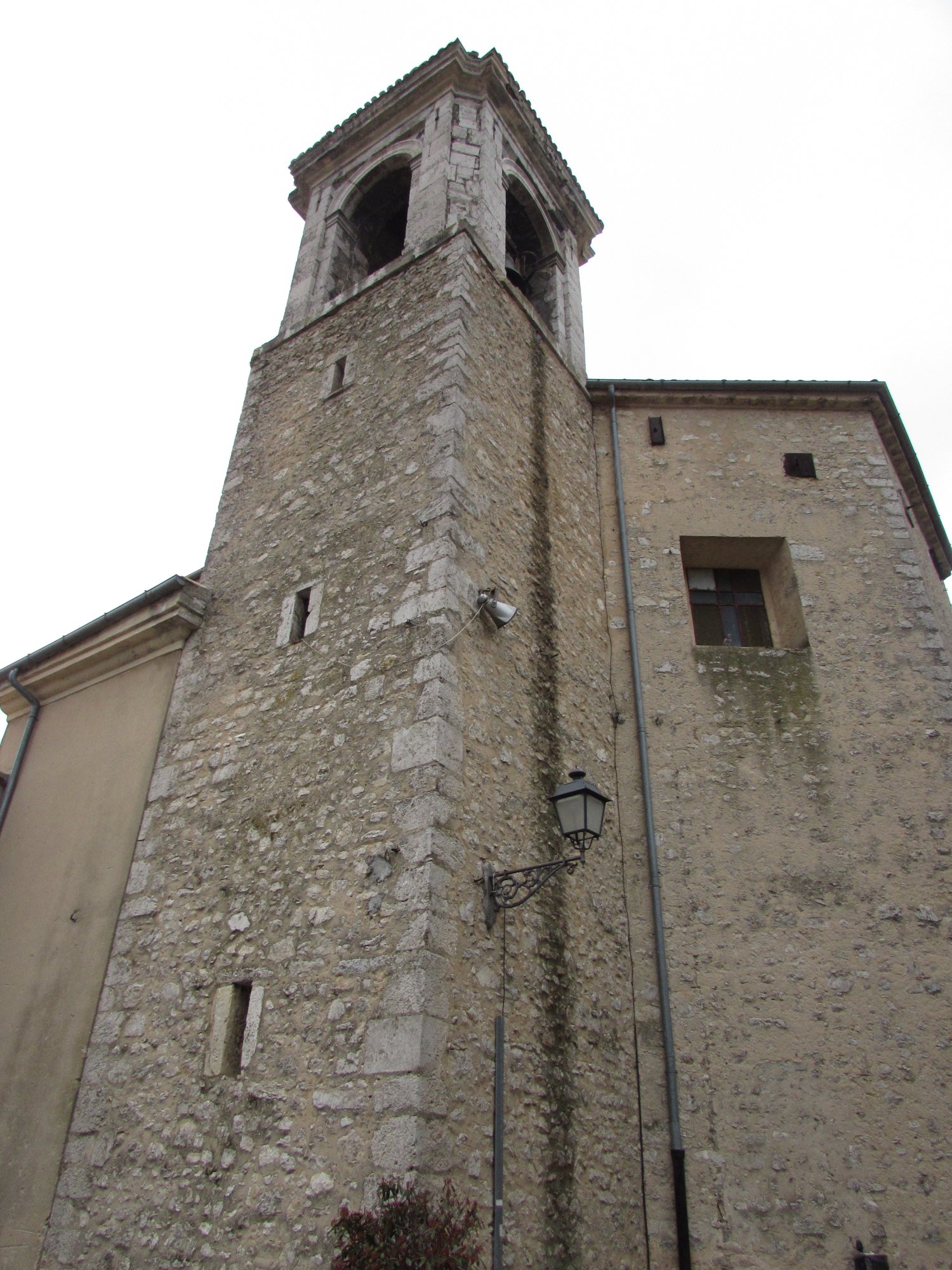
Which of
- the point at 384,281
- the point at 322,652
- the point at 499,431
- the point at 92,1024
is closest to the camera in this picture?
the point at 92,1024

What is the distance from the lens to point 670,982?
20.0 feet

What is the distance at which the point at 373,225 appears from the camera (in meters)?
10.7

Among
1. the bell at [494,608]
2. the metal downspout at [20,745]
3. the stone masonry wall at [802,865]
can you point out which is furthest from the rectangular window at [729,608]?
the metal downspout at [20,745]

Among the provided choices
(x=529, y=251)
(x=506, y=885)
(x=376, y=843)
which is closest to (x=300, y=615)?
(x=376, y=843)

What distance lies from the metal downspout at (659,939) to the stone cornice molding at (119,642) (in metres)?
3.56

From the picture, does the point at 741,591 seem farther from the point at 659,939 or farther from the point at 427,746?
the point at 427,746

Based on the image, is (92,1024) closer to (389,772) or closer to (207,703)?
(207,703)

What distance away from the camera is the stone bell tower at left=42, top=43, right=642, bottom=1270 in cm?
442

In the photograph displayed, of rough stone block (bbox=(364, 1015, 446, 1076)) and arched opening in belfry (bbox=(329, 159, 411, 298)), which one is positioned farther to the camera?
arched opening in belfry (bbox=(329, 159, 411, 298))

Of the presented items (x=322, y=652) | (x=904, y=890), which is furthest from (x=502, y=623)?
(x=904, y=890)

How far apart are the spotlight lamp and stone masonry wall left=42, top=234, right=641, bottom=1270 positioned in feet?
0.48

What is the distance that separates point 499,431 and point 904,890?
4525 millimetres

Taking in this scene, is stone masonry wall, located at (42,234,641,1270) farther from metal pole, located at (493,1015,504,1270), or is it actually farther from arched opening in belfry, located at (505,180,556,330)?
arched opening in belfry, located at (505,180,556,330)

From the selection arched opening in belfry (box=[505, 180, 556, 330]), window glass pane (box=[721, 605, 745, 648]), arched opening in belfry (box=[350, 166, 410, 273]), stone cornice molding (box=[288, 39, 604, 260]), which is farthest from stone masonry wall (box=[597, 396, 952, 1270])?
stone cornice molding (box=[288, 39, 604, 260])
